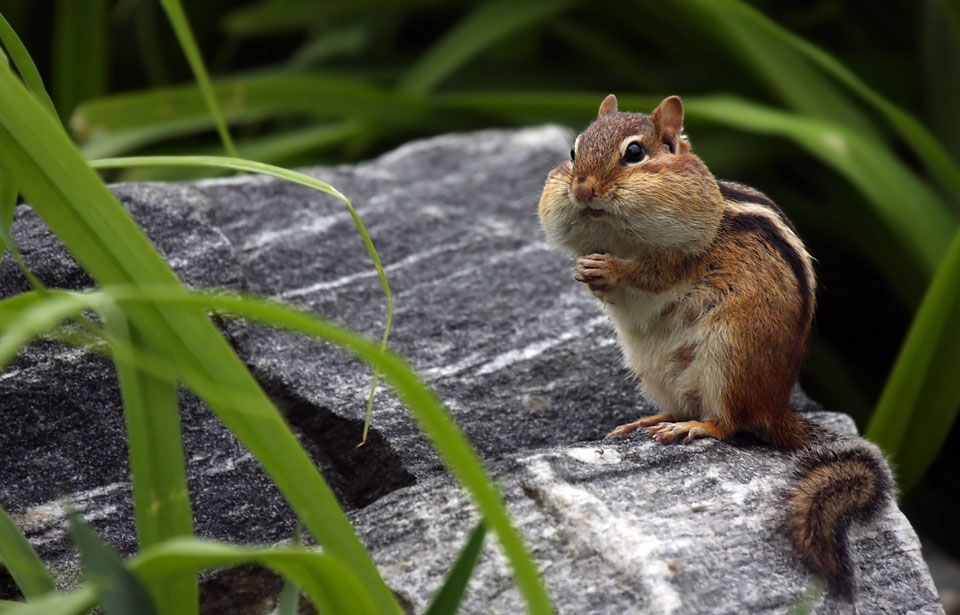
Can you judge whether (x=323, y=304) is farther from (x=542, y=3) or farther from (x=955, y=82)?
(x=955, y=82)

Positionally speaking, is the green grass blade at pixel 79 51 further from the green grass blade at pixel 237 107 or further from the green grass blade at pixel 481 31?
the green grass blade at pixel 481 31

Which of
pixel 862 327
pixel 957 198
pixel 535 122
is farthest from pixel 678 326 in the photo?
pixel 862 327

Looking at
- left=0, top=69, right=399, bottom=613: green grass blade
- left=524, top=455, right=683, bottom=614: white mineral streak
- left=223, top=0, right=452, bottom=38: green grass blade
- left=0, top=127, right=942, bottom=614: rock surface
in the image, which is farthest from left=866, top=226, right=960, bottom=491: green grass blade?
left=223, top=0, right=452, bottom=38: green grass blade

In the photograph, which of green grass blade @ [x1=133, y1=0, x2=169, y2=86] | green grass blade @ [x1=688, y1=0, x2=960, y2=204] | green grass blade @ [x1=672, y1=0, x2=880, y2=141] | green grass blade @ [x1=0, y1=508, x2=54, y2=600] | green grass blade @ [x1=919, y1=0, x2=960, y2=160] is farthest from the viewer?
green grass blade @ [x1=133, y1=0, x2=169, y2=86]

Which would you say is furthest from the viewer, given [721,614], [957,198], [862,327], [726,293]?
[862,327]

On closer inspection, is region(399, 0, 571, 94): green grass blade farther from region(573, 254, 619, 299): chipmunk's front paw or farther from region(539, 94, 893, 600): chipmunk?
region(573, 254, 619, 299): chipmunk's front paw

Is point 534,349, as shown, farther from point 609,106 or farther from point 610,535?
point 610,535

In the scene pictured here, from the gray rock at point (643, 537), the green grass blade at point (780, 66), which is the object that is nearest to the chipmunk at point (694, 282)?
the gray rock at point (643, 537)
